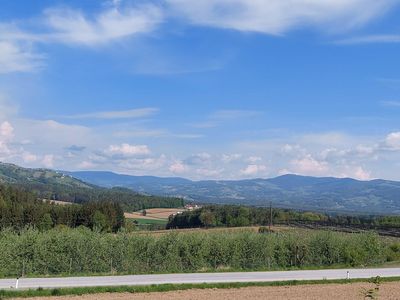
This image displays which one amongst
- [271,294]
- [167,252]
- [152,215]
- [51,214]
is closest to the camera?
[271,294]

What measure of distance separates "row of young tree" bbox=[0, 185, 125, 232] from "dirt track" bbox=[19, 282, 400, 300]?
6275 centimetres

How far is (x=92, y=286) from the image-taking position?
31.8 m

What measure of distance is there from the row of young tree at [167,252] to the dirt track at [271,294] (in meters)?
15.3

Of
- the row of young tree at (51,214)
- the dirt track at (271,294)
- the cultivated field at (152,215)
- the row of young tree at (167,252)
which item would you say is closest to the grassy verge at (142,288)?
the dirt track at (271,294)

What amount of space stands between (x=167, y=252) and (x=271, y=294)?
65.1 ft

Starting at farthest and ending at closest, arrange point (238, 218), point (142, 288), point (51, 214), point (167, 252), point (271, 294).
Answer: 1. point (238, 218)
2. point (51, 214)
3. point (167, 252)
4. point (142, 288)
5. point (271, 294)

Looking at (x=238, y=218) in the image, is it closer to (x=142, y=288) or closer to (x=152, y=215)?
(x=152, y=215)

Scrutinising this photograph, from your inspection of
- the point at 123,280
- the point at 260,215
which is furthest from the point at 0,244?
the point at 260,215

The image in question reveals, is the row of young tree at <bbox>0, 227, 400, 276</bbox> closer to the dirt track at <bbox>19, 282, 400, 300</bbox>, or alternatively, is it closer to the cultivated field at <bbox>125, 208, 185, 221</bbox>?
the dirt track at <bbox>19, 282, 400, 300</bbox>

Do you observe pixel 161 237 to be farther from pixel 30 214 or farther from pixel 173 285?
pixel 30 214

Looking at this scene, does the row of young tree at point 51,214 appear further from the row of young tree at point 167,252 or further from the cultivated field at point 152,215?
the row of young tree at point 167,252

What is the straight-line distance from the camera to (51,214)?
101m

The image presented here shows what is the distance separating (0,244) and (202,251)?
1739 centimetres

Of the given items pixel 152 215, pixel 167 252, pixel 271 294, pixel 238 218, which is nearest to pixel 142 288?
pixel 271 294
